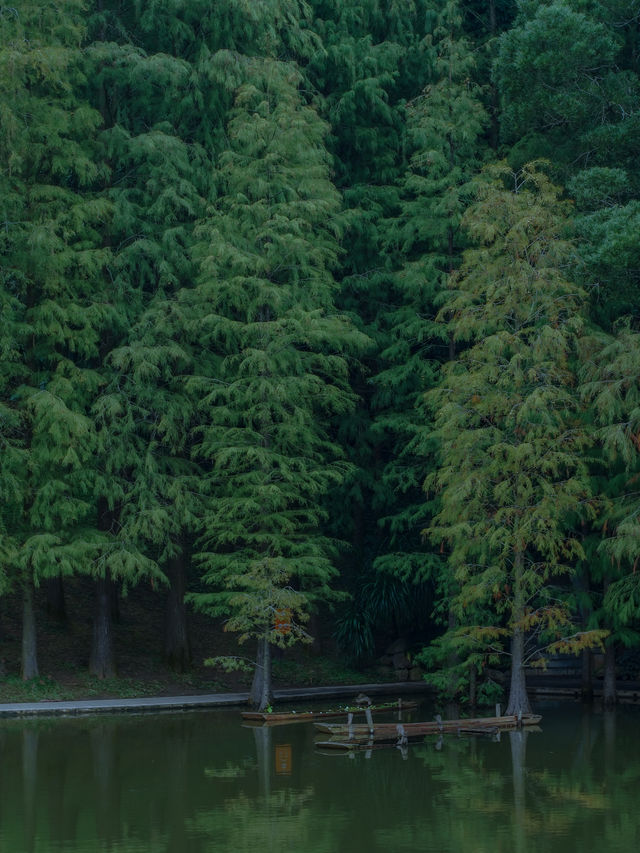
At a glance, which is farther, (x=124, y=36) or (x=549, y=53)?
(x=124, y=36)

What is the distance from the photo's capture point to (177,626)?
28.6 metres

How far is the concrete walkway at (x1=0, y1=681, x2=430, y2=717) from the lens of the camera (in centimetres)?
2397

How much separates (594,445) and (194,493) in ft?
28.9

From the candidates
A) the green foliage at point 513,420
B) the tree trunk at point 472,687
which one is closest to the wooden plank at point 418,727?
the green foliage at point 513,420

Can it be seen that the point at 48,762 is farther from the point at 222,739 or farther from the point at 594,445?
the point at 594,445

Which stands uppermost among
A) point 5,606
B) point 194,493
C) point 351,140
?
point 351,140

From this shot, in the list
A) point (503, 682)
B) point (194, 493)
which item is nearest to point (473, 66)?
point (194, 493)

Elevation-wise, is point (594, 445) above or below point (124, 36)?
below

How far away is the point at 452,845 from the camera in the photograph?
12844mm

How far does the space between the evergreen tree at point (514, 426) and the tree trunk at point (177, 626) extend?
6.91 m

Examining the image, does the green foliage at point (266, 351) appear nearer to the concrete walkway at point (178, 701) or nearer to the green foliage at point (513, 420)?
the concrete walkway at point (178, 701)

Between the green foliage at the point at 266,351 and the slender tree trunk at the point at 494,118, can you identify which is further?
the slender tree trunk at the point at 494,118

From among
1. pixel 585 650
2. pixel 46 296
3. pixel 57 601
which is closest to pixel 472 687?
pixel 585 650

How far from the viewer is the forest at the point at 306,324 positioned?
2414 cm
